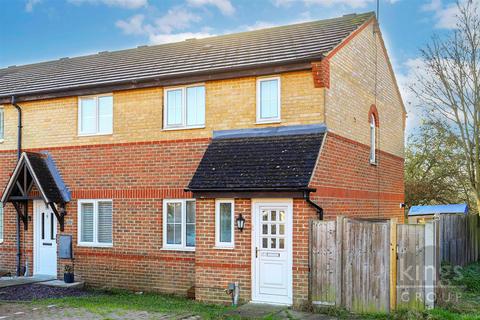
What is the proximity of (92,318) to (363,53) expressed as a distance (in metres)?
10.6

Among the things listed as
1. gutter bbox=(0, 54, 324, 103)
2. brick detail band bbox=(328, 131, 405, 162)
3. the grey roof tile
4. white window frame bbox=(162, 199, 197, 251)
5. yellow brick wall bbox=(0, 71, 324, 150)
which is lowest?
white window frame bbox=(162, 199, 197, 251)

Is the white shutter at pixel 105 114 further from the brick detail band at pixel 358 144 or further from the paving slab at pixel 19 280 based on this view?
the brick detail band at pixel 358 144

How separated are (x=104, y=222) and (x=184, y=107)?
4182 mm

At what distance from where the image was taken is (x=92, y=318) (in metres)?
11.0

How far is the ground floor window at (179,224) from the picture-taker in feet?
47.7

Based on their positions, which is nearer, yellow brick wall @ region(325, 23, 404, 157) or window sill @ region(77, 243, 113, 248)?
yellow brick wall @ region(325, 23, 404, 157)

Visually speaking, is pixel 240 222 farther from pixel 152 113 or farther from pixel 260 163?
pixel 152 113

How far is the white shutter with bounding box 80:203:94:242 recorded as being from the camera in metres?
16.2

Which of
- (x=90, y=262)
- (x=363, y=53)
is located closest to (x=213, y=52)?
(x=363, y=53)

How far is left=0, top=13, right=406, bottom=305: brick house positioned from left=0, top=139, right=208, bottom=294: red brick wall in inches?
1.6

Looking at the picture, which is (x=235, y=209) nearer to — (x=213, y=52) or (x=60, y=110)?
(x=213, y=52)

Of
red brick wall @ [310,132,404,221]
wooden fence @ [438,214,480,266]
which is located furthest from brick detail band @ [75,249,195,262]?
wooden fence @ [438,214,480,266]

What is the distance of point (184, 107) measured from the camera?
14883 mm

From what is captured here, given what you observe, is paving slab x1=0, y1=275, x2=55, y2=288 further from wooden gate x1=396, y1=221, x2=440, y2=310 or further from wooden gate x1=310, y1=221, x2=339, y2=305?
wooden gate x1=396, y1=221, x2=440, y2=310
